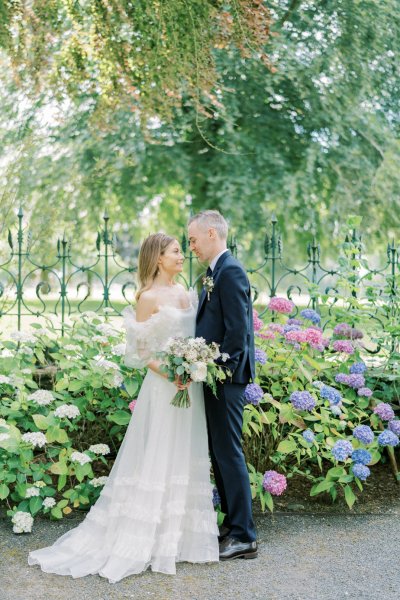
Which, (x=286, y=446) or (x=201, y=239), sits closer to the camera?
(x=201, y=239)

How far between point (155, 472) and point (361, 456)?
1.18 meters

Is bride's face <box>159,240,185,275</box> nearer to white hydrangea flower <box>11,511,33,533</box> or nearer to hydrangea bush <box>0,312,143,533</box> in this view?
hydrangea bush <box>0,312,143,533</box>

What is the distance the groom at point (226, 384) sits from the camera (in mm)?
3383

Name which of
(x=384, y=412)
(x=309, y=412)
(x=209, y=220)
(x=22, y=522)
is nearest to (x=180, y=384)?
(x=209, y=220)

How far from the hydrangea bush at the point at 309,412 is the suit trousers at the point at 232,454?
13.2 inches

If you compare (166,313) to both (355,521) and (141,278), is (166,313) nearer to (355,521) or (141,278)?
(141,278)

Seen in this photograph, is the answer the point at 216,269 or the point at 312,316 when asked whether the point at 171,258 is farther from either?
the point at 312,316

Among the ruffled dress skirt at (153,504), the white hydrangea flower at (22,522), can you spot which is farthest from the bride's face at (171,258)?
the white hydrangea flower at (22,522)

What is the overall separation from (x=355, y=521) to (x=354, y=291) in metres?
1.55

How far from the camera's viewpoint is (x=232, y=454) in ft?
11.3

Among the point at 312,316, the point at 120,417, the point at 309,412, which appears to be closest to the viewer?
the point at 120,417

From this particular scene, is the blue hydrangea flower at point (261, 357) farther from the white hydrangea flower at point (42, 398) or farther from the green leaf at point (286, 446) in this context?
the white hydrangea flower at point (42, 398)

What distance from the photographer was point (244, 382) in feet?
11.3

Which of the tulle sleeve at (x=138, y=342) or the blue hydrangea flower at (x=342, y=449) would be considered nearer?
the tulle sleeve at (x=138, y=342)
